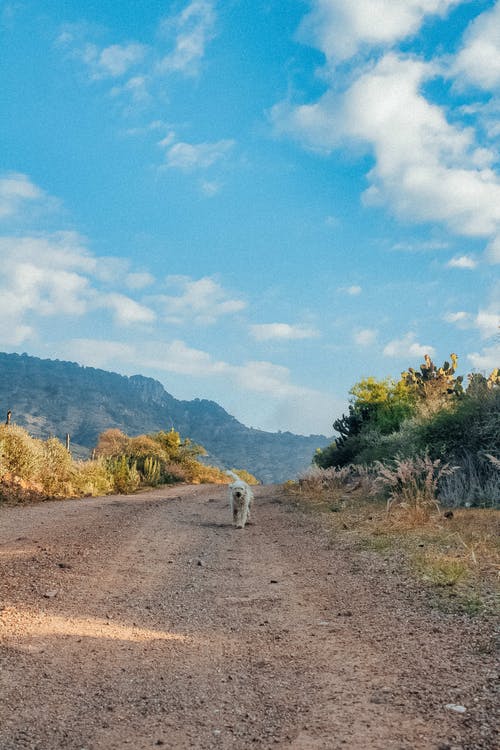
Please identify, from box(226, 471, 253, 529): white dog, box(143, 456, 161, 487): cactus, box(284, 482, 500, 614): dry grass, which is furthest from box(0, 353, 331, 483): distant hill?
box(284, 482, 500, 614): dry grass

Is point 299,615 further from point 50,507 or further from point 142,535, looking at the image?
point 50,507

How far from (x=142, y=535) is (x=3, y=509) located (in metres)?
5.44

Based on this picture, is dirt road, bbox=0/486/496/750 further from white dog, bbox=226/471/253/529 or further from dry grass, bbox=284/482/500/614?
white dog, bbox=226/471/253/529

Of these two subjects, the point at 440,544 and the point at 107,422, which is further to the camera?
the point at 107,422

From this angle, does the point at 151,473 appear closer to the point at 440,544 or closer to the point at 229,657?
the point at 440,544

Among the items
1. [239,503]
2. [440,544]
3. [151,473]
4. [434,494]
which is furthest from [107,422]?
[440,544]

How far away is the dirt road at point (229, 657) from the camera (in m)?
2.93

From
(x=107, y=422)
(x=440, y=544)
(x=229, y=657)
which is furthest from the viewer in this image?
(x=107, y=422)

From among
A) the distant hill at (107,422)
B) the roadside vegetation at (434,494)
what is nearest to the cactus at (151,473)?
the roadside vegetation at (434,494)

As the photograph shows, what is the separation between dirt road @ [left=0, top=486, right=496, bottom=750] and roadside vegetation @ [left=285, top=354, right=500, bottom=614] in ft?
2.03

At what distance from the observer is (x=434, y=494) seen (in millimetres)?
13969

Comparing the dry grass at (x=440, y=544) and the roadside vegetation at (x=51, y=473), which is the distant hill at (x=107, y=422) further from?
the dry grass at (x=440, y=544)

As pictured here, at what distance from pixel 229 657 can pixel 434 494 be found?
35.8 feet

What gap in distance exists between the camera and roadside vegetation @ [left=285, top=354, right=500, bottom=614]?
6.54 m
